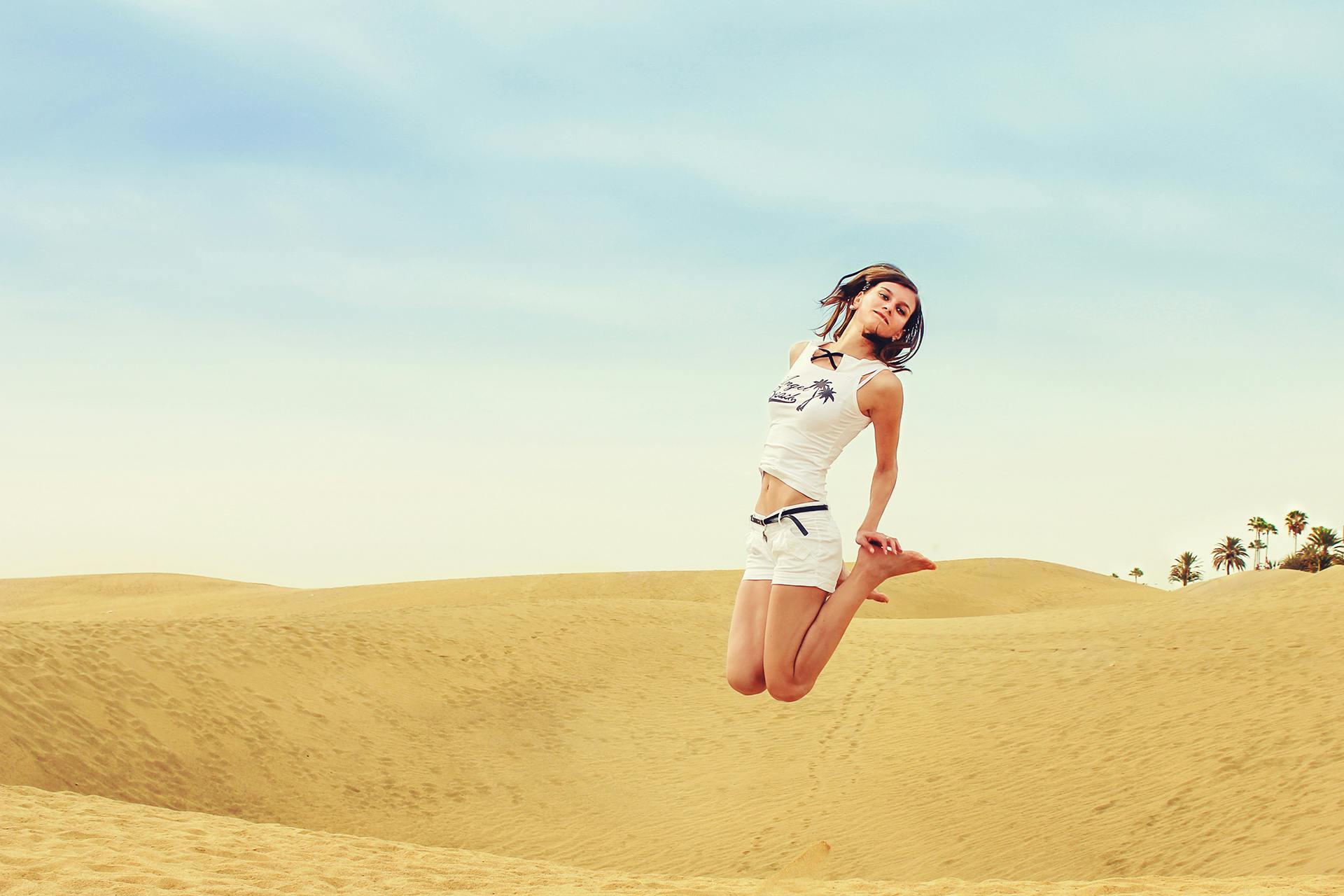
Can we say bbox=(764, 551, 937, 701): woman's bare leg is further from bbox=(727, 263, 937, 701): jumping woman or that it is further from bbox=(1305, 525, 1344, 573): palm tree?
bbox=(1305, 525, 1344, 573): palm tree

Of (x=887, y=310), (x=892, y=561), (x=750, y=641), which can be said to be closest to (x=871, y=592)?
A: (x=892, y=561)

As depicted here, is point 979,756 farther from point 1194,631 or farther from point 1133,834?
point 1194,631

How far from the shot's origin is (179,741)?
15.3 meters

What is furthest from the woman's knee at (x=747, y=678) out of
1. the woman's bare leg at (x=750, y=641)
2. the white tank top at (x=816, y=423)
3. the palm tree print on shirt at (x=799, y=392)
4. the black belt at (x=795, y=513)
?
the palm tree print on shirt at (x=799, y=392)

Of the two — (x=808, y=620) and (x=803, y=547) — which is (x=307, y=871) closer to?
(x=808, y=620)

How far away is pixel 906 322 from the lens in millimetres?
4508

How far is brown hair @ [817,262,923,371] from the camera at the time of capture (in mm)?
4516

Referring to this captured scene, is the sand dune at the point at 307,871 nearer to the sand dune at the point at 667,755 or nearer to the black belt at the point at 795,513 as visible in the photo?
the sand dune at the point at 667,755

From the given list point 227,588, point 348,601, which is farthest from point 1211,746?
point 227,588

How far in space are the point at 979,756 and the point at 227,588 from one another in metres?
40.7

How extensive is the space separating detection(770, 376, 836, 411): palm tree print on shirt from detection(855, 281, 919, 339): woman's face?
345 millimetres

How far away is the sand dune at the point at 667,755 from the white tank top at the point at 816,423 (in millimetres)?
6412

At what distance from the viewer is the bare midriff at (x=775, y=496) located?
433cm

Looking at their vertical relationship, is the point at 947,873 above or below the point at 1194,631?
below
